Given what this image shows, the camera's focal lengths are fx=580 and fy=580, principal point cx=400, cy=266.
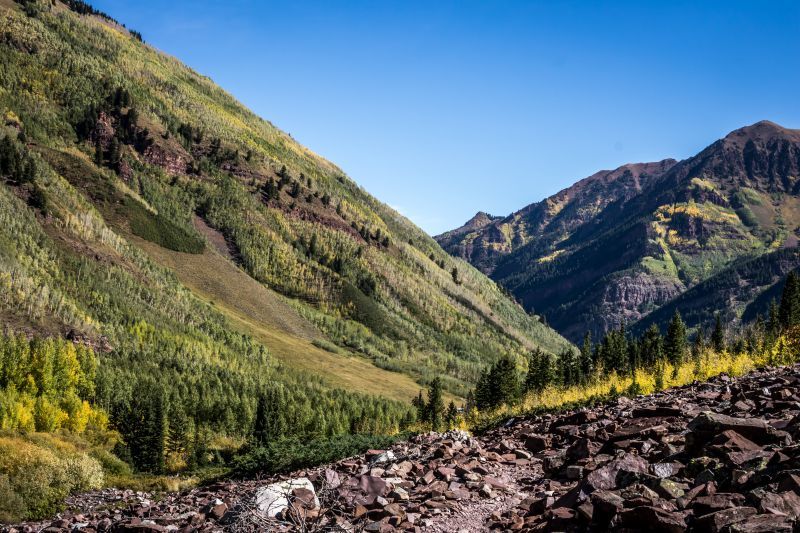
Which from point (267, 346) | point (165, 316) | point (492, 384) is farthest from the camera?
point (267, 346)

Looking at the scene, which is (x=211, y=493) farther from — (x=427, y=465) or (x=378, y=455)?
(x=427, y=465)

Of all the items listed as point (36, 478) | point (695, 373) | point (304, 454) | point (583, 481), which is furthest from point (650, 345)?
point (583, 481)

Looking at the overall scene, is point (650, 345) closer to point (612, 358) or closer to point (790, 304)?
point (612, 358)

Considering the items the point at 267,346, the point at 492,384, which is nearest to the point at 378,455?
the point at 492,384

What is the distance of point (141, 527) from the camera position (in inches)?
834

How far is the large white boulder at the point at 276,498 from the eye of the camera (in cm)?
1673

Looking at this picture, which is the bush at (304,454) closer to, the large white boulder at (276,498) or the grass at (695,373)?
the grass at (695,373)

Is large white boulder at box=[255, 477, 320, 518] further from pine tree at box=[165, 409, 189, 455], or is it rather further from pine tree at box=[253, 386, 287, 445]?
pine tree at box=[165, 409, 189, 455]

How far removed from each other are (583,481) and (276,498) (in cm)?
854

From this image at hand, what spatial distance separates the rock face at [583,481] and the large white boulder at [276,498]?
64mm

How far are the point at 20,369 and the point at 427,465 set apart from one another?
332 feet

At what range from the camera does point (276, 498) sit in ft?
54.7

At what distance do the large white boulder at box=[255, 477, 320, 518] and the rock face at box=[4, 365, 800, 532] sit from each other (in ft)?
0.21

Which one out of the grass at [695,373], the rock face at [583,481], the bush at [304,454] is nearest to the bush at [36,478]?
the bush at [304,454]
